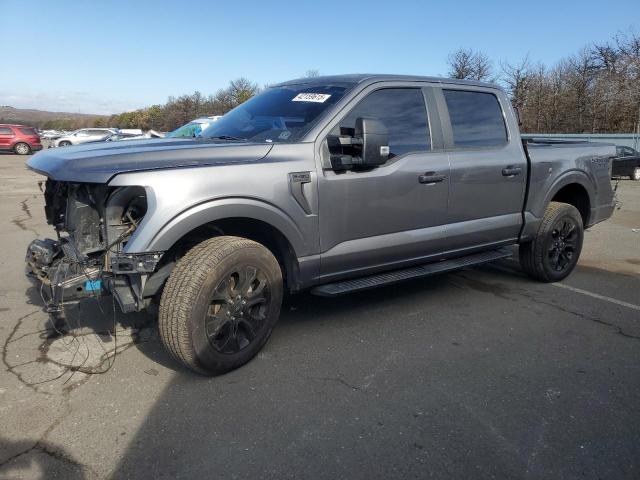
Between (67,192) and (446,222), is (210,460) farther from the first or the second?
(446,222)

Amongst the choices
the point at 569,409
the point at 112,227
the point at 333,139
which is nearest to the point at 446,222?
the point at 333,139

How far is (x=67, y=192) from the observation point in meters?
3.41

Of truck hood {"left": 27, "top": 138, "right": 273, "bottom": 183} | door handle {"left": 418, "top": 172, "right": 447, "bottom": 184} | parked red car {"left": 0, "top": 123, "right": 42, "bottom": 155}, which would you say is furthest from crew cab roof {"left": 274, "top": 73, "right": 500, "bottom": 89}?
parked red car {"left": 0, "top": 123, "right": 42, "bottom": 155}

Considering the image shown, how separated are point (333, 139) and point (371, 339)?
1488 millimetres

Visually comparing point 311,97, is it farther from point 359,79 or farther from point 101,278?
point 101,278

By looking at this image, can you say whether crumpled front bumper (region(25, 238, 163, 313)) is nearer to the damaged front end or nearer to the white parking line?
the damaged front end

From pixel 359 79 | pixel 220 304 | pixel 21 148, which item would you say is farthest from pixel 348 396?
pixel 21 148

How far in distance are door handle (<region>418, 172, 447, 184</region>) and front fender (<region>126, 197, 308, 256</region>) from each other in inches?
43.6

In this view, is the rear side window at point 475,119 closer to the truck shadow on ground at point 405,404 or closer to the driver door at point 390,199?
the driver door at point 390,199

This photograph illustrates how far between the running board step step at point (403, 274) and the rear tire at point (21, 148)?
1197 inches

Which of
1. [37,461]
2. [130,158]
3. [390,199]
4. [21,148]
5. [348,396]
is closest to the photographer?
[37,461]

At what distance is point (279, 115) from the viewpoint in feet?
12.7

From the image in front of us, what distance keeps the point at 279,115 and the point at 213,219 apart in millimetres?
1228

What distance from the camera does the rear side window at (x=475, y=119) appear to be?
4.32 m
